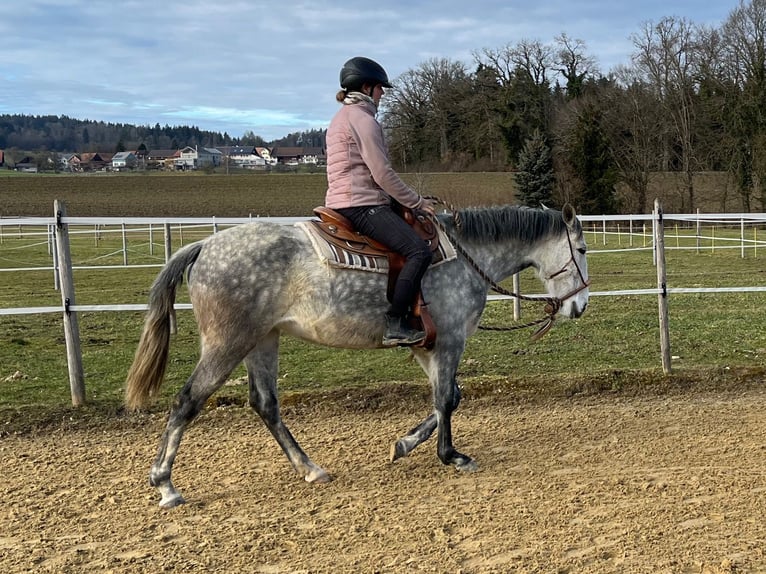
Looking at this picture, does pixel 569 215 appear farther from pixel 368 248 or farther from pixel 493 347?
pixel 493 347

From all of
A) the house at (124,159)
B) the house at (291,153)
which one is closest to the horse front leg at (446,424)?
the house at (124,159)

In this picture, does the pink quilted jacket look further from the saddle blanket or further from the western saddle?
the saddle blanket

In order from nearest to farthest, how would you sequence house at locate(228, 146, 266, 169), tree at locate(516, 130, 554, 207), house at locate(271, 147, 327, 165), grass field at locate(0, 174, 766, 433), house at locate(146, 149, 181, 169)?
1. grass field at locate(0, 174, 766, 433)
2. tree at locate(516, 130, 554, 207)
3. house at locate(146, 149, 181, 169)
4. house at locate(271, 147, 327, 165)
5. house at locate(228, 146, 266, 169)

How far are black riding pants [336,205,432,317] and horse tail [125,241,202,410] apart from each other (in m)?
1.09

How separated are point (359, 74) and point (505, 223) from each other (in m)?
1.48

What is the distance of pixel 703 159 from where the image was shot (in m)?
40.4

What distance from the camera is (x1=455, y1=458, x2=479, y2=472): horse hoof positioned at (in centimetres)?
481

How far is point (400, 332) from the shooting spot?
461 cm

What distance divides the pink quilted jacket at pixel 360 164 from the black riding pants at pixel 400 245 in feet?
0.30

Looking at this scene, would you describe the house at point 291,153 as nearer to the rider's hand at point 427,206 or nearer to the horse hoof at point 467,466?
the rider's hand at point 427,206

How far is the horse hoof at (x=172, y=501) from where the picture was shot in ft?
13.9

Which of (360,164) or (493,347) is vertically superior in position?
(360,164)

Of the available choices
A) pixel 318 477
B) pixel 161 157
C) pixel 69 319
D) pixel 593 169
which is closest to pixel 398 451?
pixel 318 477

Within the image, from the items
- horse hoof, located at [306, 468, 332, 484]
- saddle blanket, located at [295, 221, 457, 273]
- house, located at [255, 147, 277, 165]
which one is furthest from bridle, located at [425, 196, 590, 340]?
house, located at [255, 147, 277, 165]
